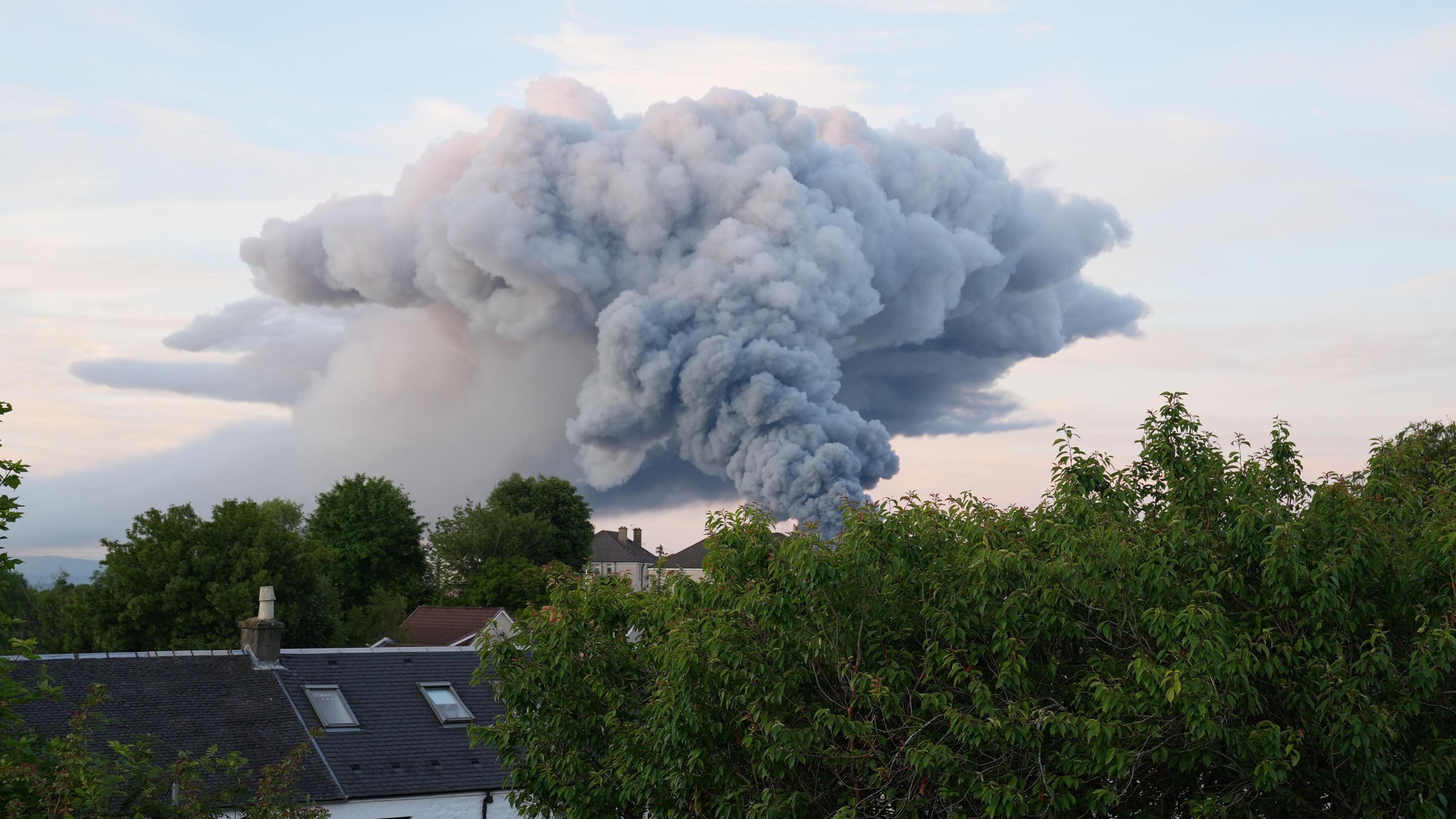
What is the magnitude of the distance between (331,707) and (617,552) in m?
96.3

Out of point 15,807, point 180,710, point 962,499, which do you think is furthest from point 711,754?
point 180,710

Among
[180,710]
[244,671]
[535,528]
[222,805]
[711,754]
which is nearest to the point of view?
[711,754]

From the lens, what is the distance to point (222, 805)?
14359mm

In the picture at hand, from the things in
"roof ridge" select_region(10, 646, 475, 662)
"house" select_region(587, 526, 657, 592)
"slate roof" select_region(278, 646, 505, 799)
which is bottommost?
"slate roof" select_region(278, 646, 505, 799)

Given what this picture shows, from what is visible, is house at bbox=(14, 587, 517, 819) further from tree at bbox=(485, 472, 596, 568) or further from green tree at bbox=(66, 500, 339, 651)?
tree at bbox=(485, 472, 596, 568)

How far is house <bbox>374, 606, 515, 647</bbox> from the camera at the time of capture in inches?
2100

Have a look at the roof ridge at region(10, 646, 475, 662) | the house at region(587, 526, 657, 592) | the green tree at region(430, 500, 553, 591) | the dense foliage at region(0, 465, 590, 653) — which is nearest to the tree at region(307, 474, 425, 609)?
the dense foliage at region(0, 465, 590, 653)

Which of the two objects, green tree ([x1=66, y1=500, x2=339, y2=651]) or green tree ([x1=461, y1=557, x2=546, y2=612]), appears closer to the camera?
green tree ([x1=66, y1=500, x2=339, y2=651])

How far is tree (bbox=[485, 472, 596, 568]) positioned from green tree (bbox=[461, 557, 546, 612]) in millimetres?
13429

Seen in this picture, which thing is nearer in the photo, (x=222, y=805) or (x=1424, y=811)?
(x=1424, y=811)

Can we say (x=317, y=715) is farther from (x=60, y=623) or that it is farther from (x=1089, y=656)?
(x=60, y=623)

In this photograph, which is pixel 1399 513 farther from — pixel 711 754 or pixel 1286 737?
pixel 711 754

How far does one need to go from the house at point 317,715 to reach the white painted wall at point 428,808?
0.02 metres

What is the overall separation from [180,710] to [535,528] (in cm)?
6723
